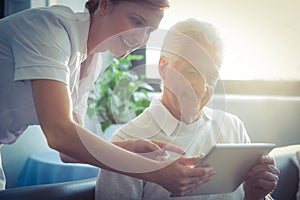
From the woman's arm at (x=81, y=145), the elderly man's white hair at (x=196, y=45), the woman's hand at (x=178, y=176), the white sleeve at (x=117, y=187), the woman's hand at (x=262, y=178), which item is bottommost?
the white sleeve at (x=117, y=187)

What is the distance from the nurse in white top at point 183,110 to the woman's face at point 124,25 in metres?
0.15

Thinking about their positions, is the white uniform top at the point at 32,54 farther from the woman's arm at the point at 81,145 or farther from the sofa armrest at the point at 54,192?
the sofa armrest at the point at 54,192

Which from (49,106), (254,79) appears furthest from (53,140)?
(254,79)

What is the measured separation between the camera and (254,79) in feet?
6.22

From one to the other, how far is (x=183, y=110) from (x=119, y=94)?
0.46 meters

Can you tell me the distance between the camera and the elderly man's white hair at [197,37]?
3.43 feet

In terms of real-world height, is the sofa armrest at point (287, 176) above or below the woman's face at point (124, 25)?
below

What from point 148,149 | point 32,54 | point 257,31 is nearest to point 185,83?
point 148,149

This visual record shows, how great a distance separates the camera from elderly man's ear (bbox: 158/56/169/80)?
107 centimetres

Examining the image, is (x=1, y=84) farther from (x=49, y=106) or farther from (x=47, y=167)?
(x=47, y=167)

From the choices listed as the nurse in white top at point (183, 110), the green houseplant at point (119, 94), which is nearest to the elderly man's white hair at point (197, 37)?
the nurse in white top at point (183, 110)

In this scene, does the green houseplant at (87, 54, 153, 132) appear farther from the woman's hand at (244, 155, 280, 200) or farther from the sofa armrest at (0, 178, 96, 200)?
the woman's hand at (244, 155, 280, 200)

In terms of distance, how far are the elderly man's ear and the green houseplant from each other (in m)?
0.31

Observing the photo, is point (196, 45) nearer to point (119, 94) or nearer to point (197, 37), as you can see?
point (197, 37)
